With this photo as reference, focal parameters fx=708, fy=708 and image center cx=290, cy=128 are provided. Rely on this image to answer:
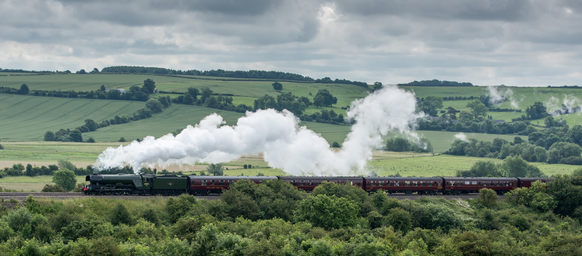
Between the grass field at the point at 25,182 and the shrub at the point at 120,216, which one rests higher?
the shrub at the point at 120,216

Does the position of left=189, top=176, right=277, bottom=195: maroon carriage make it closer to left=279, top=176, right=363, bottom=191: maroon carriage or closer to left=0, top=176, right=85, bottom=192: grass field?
left=279, top=176, right=363, bottom=191: maroon carriage

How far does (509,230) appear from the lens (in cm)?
9088

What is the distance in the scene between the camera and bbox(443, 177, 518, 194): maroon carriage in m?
112

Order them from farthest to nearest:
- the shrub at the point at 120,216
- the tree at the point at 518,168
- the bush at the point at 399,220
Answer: the tree at the point at 518,168, the bush at the point at 399,220, the shrub at the point at 120,216

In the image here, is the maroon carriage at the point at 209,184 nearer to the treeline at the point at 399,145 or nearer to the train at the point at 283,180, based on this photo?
the train at the point at 283,180

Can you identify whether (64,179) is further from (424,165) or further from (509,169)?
(509,169)

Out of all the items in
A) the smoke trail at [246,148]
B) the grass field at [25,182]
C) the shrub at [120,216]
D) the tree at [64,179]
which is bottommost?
the grass field at [25,182]

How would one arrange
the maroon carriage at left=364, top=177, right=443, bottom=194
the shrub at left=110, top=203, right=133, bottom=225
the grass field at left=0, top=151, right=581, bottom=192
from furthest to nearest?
the grass field at left=0, top=151, right=581, bottom=192 → the maroon carriage at left=364, top=177, right=443, bottom=194 → the shrub at left=110, top=203, right=133, bottom=225

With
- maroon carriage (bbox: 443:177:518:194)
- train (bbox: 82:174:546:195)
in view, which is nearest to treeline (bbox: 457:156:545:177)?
train (bbox: 82:174:546:195)

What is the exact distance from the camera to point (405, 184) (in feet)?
361

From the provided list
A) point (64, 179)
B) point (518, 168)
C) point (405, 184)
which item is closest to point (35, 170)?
point (64, 179)

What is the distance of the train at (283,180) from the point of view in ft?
311

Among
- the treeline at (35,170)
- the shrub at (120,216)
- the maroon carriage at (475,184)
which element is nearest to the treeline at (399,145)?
the maroon carriage at (475,184)

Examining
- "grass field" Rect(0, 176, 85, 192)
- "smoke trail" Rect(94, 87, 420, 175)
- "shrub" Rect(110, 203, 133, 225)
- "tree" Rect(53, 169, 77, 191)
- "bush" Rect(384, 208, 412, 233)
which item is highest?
"smoke trail" Rect(94, 87, 420, 175)
